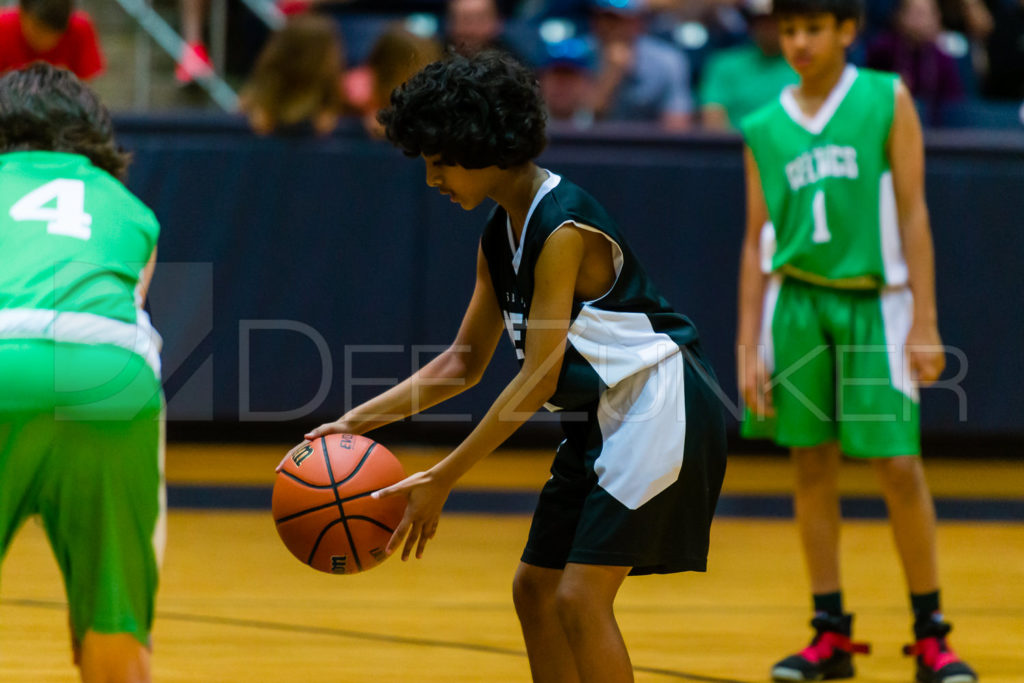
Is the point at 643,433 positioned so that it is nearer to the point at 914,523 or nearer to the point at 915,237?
the point at 914,523

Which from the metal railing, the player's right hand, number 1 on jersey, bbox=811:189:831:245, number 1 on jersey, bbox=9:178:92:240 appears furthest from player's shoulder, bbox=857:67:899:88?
the metal railing

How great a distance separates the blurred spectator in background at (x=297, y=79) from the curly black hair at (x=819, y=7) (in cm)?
334

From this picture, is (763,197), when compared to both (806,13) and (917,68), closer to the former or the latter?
(806,13)

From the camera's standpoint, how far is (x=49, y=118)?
8.45 feet

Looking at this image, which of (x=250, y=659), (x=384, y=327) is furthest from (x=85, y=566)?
(x=384, y=327)

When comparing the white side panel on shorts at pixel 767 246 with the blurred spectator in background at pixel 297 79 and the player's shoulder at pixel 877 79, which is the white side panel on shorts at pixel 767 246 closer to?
the player's shoulder at pixel 877 79

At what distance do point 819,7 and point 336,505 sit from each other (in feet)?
6.51

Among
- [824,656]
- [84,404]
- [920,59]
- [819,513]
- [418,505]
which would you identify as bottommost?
[824,656]

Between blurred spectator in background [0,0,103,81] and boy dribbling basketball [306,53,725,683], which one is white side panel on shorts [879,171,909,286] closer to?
boy dribbling basketball [306,53,725,683]

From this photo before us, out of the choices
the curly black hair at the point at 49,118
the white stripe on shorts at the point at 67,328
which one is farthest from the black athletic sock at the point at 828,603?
the curly black hair at the point at 49,118

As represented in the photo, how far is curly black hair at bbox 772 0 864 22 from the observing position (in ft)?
12.3

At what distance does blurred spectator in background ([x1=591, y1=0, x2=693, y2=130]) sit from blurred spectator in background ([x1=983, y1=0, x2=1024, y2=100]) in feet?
6.77

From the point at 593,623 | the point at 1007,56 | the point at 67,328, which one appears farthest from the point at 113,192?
the point at 1007,56

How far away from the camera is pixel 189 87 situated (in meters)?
8.52
